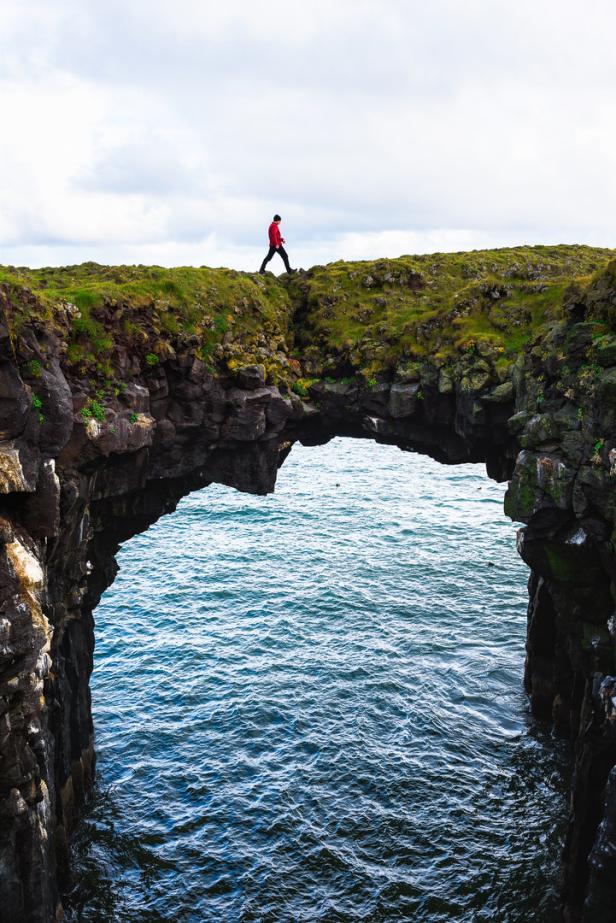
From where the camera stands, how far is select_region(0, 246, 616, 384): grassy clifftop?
35688 mm

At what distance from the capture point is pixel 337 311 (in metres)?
47.6

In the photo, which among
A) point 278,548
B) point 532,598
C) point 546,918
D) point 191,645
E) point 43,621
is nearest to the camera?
point 43,621

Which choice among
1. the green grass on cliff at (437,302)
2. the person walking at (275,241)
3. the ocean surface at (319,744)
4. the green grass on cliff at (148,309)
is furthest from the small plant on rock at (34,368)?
the ocean surface at (319,744)

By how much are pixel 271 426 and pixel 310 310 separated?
10437 millimetres

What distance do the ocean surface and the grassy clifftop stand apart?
63.6ft

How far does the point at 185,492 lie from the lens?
43438mm

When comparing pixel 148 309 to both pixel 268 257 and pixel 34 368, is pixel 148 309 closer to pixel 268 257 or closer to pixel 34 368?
pixel 34 368

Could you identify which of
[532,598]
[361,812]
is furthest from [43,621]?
[532,598]

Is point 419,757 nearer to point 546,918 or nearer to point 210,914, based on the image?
point 546,918

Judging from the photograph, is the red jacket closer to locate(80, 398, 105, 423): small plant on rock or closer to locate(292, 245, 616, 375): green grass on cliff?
locate(292, 245, 616, 375): green grass on cliff

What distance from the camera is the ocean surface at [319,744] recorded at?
107 feet

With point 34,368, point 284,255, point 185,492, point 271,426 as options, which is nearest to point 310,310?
point 284,255

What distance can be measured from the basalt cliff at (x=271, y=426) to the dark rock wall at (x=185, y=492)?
0.10 metres

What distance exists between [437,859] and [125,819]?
1495 cm
